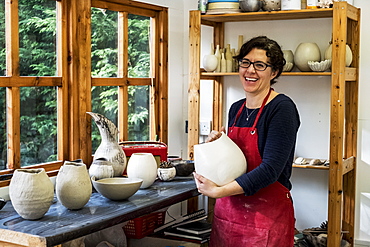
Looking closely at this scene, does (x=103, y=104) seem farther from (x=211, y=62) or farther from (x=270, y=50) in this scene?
(x=270, y=50)

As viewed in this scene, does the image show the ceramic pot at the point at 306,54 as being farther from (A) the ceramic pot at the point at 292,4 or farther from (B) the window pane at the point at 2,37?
(B) the window pane at the point at 2,37

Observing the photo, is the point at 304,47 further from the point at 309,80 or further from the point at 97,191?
the point at 97,191

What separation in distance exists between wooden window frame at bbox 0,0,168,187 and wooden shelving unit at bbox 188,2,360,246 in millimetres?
292

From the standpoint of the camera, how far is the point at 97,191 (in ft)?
8.88

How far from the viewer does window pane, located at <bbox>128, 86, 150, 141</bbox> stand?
3.83 metres

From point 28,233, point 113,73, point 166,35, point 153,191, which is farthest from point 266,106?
point 166,35

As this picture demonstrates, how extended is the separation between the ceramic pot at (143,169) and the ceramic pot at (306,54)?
54.8 inches

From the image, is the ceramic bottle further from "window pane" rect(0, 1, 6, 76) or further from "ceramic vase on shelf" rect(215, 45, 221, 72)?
"ceramic vase on shelf" rect(215, 45, 221, 72)

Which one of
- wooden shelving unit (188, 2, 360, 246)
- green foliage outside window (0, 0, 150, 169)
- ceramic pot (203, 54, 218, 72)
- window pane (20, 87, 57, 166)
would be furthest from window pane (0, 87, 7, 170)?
ceramic pot (203, 54, 218, 72)

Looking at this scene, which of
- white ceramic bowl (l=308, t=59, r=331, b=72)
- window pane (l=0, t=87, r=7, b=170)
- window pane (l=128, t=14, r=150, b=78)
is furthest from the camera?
window pane (l=128, t=14, r=150, b=78)

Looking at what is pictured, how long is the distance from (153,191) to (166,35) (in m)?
1.55

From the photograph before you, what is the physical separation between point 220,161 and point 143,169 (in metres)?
0.53

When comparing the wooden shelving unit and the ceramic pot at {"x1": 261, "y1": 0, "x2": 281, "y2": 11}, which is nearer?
the wooden shelving unit

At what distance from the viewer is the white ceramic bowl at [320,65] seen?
3.58 m
